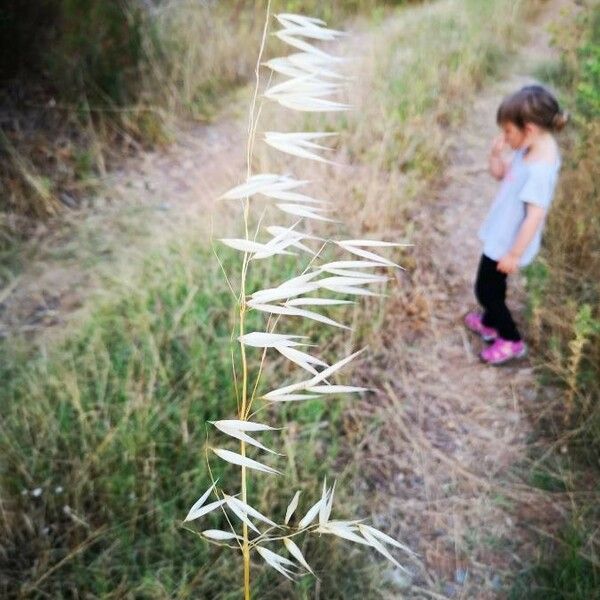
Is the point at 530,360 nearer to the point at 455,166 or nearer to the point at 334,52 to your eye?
the point at 455,166

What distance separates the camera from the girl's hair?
2223mm

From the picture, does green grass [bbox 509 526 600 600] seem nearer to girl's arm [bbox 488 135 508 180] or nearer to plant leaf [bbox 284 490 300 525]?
plant leaf [bbox 284 490 300 525]

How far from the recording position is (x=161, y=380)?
2.36m

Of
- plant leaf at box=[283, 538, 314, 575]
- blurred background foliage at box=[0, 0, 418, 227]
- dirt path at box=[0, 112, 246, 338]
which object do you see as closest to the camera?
plant leaf at box=[283, 538, 314, 575]

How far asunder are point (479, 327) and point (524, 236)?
72cm

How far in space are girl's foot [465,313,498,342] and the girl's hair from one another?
0.97 metres

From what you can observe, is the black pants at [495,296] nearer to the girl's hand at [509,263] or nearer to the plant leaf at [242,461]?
the girl's hand at [509,263]

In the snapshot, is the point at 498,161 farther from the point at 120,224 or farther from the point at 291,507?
the point at 120,224

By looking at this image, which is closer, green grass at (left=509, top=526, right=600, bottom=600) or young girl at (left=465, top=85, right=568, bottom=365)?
green grass at (left=509, top=526, right=600, bottom=600)

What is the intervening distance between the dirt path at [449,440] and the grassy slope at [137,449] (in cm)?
25

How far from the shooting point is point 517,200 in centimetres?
239

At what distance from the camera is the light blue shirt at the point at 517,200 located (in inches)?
88.8

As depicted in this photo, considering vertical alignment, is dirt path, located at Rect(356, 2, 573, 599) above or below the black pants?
below

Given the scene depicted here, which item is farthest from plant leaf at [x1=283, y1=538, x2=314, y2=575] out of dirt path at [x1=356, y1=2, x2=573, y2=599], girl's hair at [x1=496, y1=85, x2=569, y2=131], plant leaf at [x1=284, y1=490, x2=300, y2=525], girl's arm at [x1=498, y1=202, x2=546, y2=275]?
girl's hair at [x1=496, y1=85, x2=569, y2=131]
